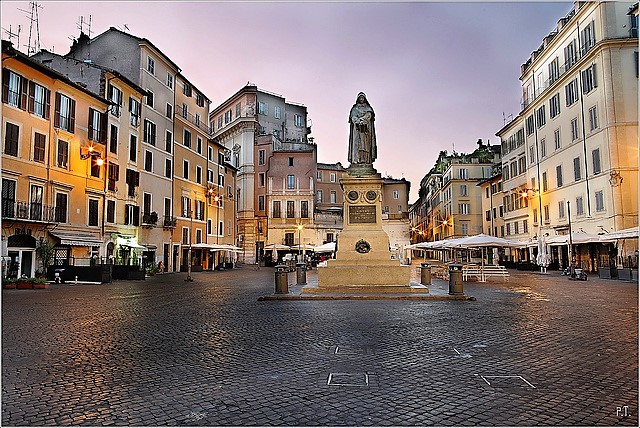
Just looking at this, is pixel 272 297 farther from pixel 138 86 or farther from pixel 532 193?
pixel 532 193

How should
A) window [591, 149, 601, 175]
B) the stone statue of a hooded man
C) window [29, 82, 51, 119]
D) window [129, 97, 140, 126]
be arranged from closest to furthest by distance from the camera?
the stone statue of a hooded man < window [29, 82, 51, 119] < window [591, 149, 601, 175] < window [129, 97, 140, 126]

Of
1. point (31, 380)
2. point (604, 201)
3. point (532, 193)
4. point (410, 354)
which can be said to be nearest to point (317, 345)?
point (410, 354)

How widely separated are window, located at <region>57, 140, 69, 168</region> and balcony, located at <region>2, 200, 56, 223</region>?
3137 millimetres

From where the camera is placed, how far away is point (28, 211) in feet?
91.8

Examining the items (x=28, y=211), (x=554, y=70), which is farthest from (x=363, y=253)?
(x=554, y=70)

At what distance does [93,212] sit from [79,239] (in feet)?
10.1

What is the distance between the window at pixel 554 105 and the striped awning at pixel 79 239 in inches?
1522

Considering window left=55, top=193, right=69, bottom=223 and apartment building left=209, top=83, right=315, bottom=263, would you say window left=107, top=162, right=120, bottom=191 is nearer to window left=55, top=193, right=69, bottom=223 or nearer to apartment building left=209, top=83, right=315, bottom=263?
window left=55, top=193, right=69, bottom=223

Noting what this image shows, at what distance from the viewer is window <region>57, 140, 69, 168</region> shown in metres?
31.1

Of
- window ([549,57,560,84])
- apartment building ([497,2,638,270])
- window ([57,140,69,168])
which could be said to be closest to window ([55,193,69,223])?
window ([57,140,69,168])

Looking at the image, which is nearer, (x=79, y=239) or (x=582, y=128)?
(x=79, y=239)

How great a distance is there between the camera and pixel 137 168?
40469 mm

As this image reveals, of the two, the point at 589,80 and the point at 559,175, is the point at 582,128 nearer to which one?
the point at 589,80

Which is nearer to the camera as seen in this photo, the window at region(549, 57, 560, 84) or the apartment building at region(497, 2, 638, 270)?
the apartment building at region(497, 2, 638, 270)
